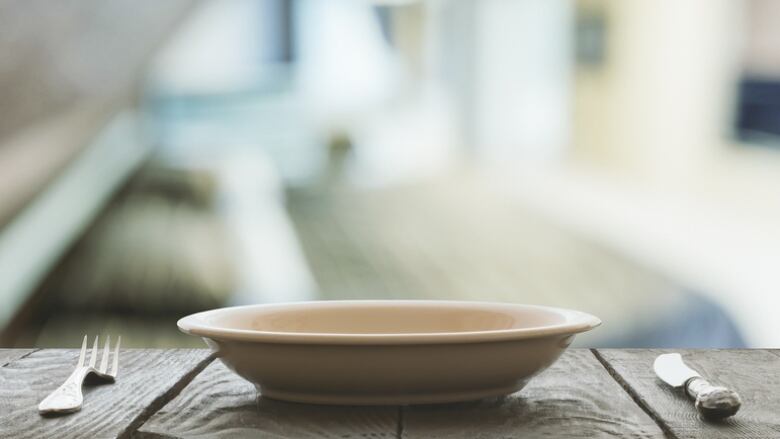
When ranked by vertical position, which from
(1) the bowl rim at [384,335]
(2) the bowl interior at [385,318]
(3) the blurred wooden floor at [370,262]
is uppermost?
(1) the bowl rim at [384,335]

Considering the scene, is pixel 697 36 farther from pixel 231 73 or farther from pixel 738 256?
pixel 231 73

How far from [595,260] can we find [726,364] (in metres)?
1.87

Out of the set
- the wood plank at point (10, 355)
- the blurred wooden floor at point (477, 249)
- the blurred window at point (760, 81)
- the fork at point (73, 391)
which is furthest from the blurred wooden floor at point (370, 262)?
the fork at point (73, 391)

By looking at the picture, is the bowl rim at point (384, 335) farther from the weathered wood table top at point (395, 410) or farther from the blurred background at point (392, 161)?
the blurred background at point (392, 161)

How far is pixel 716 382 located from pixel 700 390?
88 mm

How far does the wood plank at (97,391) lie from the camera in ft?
1.51

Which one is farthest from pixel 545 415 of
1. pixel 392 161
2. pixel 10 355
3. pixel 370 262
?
pixel 370 262

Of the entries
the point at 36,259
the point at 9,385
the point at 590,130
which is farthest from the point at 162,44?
the point at 9,385

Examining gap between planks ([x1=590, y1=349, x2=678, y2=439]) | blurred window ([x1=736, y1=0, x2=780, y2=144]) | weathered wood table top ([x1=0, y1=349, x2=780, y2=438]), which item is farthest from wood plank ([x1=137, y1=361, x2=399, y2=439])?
blurred window ([x1=736, y1=0, x2=780, y2=144])

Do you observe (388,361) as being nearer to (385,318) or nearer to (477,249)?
(385,318)

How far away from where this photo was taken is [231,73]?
240 cm

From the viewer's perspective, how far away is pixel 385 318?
0.61 metres

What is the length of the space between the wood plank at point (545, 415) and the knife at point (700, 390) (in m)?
0.03

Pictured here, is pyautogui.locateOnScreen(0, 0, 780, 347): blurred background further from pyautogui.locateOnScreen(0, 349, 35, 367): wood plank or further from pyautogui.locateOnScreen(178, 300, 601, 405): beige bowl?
pyautogui.locateOnScreen(178, 300, 601, 405): beige bowl
